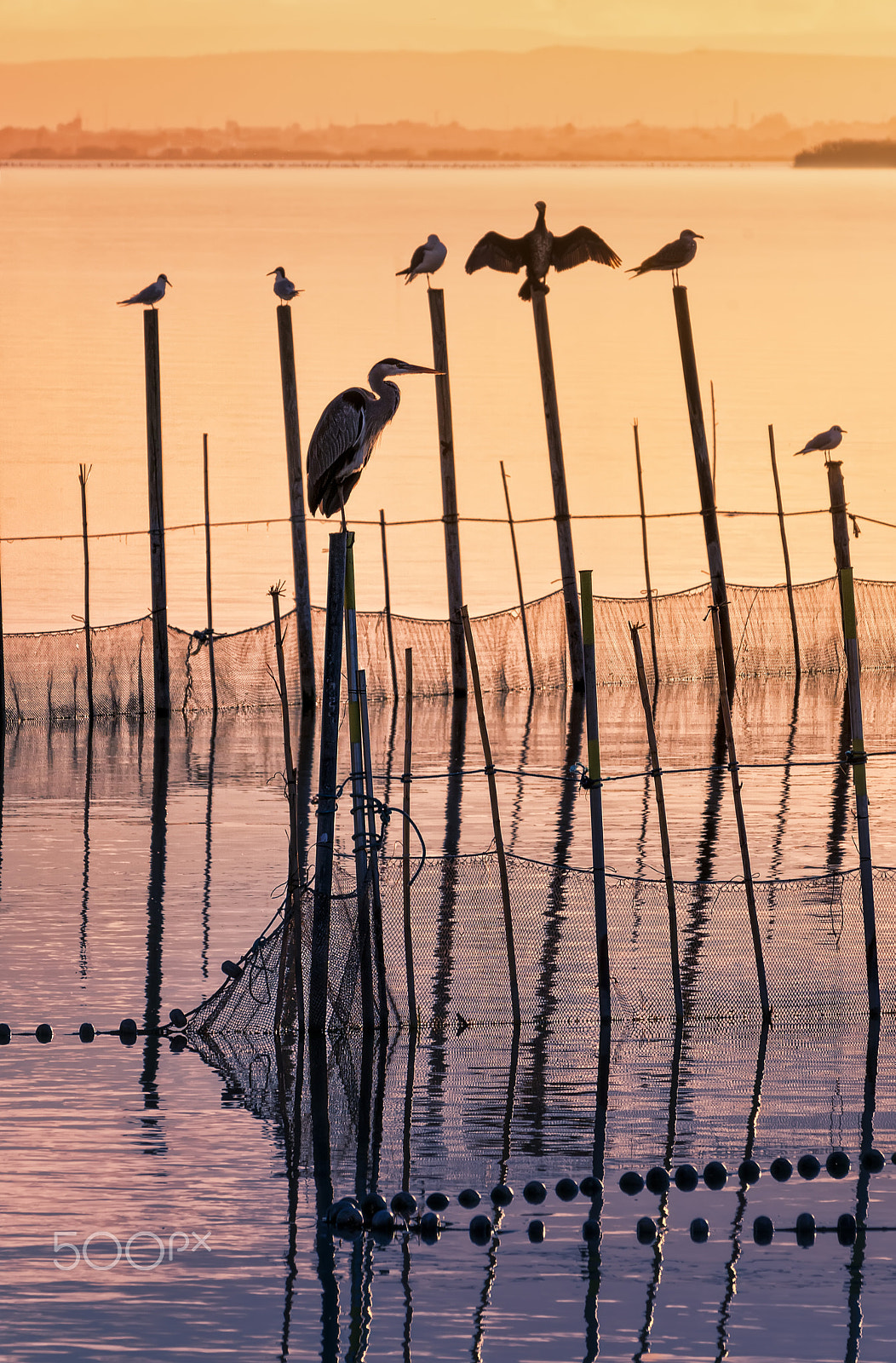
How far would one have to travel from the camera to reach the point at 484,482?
49.2 meters

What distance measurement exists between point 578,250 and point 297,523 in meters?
6.06

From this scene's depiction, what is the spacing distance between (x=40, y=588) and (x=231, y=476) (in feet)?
40.3

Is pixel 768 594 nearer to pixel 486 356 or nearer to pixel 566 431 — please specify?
pixel 566 431

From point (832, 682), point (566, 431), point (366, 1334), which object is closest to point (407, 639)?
point (832, 682)

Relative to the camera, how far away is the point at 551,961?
13.9m

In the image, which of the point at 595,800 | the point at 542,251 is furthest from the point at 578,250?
the point at 595,800

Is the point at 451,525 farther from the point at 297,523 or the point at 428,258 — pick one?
the point at 428,258

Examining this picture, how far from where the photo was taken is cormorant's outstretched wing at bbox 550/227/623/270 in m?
28.4

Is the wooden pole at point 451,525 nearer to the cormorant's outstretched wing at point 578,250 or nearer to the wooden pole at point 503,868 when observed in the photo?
the cormorant's outstretched wing at point 578,250

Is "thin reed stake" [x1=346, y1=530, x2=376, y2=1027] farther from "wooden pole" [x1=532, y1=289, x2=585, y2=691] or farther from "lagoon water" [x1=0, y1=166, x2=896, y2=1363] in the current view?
"wooden pole" [x1=532, y1=289, x2=585, y2=691]

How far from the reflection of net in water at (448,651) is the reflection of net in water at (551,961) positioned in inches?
411

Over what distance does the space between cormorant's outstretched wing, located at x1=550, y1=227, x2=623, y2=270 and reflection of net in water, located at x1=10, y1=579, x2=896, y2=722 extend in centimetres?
426

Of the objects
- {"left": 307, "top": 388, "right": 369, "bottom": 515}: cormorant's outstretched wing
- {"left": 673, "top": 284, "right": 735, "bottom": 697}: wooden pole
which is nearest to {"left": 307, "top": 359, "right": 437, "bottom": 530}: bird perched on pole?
{"left": 307, "top": 388, "right": 369, "bottom": 515}: cormorant's outstretched wing

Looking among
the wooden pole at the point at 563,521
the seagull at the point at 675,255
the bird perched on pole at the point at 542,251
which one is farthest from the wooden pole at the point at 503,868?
the bird perched on pole at the point at 542,251
